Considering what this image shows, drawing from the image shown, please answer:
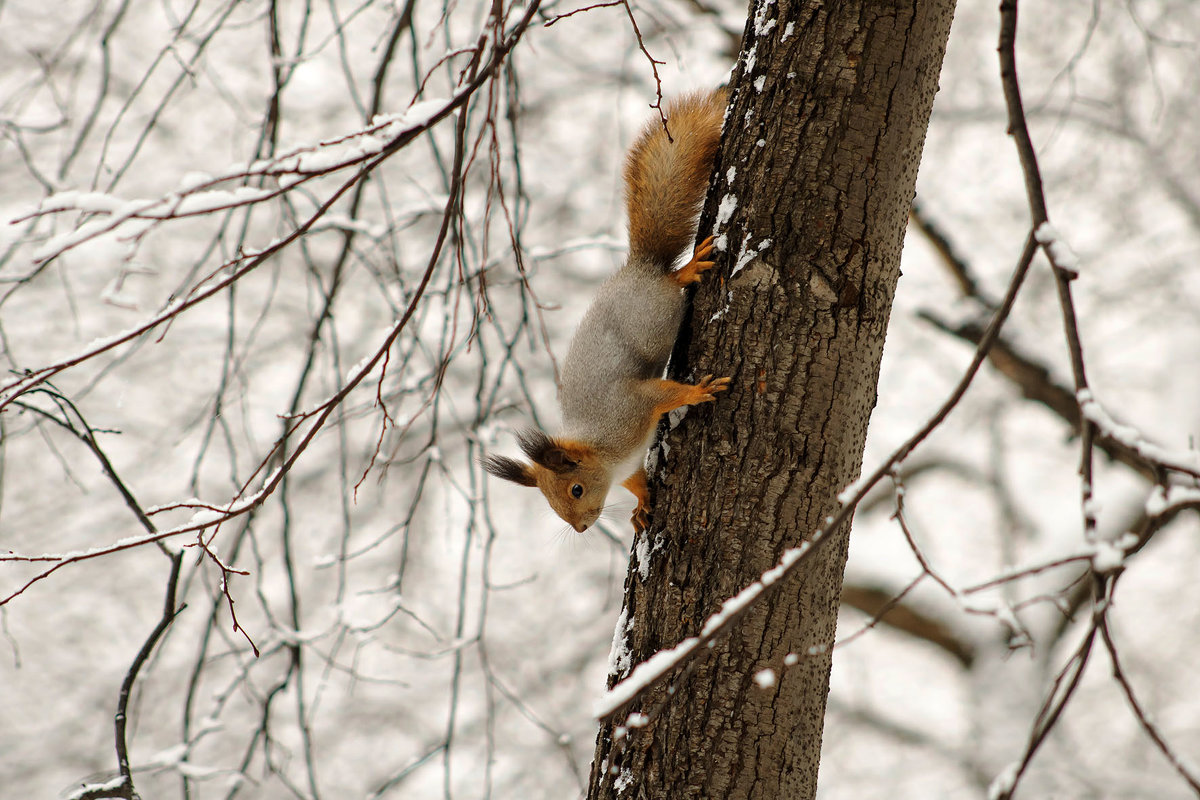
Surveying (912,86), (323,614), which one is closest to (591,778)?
(912,86)

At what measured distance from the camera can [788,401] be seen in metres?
1.35

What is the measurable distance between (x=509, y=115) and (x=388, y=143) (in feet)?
3.09

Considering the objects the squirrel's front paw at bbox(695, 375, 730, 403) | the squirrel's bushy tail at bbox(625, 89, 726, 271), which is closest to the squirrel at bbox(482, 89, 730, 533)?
the squirrel's bushy tail at bbox(625, 89, 726, 271)

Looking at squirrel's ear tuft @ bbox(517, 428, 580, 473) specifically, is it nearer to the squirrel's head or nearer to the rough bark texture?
the squirrel's head

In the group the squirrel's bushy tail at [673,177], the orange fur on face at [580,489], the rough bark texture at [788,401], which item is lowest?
the rough bark texture at [788,401]

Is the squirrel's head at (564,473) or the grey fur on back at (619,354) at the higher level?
the grey fur on back at (619,354)

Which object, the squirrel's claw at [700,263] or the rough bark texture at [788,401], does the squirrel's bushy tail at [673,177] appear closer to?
the squirrel's claw at [700,263]

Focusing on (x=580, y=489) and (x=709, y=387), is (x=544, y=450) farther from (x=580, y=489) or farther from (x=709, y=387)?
(x=709, y=387)

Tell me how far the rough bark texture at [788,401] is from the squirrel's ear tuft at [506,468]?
0.66 m

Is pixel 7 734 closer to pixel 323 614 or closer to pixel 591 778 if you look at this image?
pixel 323 614

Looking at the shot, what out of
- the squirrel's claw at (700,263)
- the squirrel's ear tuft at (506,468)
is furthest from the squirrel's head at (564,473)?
the squirrel's claw at (700,263)

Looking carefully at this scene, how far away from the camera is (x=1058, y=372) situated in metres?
4.04

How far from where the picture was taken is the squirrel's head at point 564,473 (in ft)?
6.50

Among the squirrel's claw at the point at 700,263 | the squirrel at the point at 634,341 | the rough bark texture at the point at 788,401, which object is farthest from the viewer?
the squirrel at the point at 634,341
